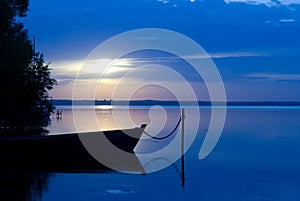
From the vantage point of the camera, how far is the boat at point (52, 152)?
21219mm

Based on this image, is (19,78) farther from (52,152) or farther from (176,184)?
(176,184)

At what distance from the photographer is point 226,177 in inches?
1101

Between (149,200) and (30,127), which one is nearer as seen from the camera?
(149,200)

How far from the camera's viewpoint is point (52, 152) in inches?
899

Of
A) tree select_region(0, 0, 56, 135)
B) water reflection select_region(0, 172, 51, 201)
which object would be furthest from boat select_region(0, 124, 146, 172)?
tree select_region(0, 0, 56, 135)

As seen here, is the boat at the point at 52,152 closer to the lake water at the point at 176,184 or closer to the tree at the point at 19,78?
the lake water at the point at 176,184

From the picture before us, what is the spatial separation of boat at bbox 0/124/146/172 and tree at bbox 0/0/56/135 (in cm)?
449

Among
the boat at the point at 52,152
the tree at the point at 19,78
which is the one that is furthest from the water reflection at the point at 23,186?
the tree at the point at 19,78

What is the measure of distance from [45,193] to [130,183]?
5.33 meters

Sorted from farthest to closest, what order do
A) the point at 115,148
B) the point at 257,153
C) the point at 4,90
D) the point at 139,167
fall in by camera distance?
the point at 257,153, the point at 139,167, the point at 115,148, the point at 4,90

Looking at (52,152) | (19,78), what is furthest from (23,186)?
(19,78)

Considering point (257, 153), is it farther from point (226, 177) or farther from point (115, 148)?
point (115, 148)

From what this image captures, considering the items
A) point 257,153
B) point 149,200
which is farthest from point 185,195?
point 257,153

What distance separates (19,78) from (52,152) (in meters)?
5.46
